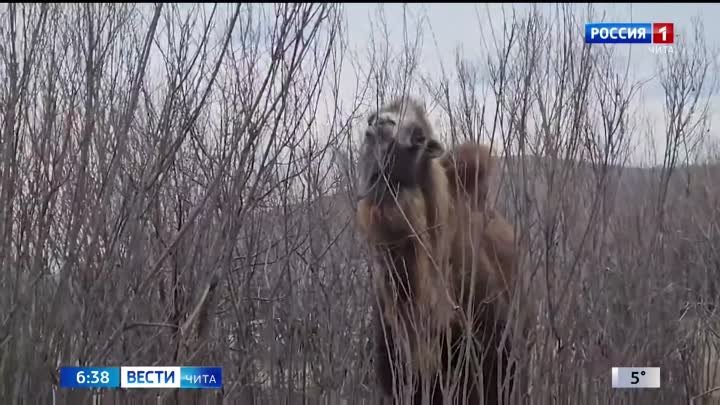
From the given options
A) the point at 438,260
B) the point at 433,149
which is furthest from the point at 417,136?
the point at 438,260

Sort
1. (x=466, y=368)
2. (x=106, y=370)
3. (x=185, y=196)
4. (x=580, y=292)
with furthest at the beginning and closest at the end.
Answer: (x=185, y=196)
(x=580, y=292)
(x=466, y=368)
(x=106, y=370)

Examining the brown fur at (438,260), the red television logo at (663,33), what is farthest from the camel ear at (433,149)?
the red television logo at (663,33)

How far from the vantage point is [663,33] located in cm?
252

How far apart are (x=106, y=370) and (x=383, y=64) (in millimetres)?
1246

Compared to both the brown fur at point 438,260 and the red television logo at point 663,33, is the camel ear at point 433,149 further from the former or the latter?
the red television logo at point 663,33

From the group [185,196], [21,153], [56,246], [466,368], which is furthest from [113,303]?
[466,368]

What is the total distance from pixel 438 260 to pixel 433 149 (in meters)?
0.34

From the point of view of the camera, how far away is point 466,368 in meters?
2.13

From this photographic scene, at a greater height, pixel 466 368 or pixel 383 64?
pixel 383 64

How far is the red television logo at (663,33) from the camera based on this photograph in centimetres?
248

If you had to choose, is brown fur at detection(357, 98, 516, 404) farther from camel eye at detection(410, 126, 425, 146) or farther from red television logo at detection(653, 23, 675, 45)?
red television logo at detection(653, 23, 675, 45)

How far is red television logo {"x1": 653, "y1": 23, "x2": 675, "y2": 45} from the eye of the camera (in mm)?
2477

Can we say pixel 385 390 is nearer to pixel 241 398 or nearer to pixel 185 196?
pixel 241 398

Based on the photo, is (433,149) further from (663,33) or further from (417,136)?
(663,33)
